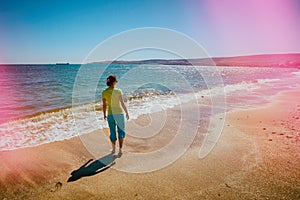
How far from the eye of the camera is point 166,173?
168 inches

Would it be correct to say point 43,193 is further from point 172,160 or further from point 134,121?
point 134,121

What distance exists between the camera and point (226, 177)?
405 cm

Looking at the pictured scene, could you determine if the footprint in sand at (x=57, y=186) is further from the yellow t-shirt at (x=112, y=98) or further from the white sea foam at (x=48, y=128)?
the white sea foam at (x=48, y=128)

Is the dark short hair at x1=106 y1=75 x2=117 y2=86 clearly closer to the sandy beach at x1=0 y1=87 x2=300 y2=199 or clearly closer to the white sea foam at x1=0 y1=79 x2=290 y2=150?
the sandy beach at x1=0 y1=87 x2=300 y2=199

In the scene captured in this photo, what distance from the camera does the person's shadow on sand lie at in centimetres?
415

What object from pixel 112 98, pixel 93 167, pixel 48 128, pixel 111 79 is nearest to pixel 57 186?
pixel 93 167

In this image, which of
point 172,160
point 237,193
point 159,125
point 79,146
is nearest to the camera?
point 237,193

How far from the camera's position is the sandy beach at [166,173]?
357 cm

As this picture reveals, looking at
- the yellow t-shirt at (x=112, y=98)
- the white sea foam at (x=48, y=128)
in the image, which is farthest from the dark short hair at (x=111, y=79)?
the white sea foam at (x=48, y=128)

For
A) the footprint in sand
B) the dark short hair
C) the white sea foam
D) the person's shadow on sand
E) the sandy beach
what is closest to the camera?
the sandy beach

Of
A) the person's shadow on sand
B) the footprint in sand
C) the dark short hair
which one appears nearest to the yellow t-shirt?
the dark short hair

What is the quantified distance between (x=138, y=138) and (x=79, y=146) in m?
1.78

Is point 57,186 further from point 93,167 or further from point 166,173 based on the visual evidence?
point 166,173

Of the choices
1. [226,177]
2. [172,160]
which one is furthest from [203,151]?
[226,177]
